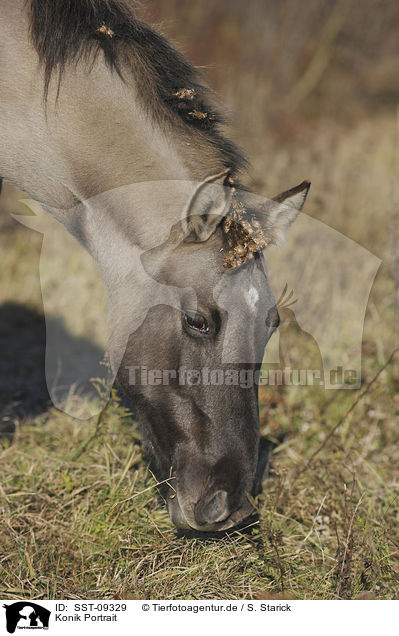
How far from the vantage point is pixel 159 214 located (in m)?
2.53

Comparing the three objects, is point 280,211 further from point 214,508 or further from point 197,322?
point 214,508

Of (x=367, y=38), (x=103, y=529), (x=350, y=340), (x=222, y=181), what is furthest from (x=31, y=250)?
(x=367, y=38)

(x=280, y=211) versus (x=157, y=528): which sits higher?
(x=280, y=211)

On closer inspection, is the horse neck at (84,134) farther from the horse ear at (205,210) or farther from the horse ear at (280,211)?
the horse ear at (280,211)

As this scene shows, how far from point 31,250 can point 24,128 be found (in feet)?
12.4

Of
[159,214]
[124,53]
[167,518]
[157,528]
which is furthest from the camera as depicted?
[167,518]

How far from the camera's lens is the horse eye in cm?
240

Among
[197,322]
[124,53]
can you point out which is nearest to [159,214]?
[197,322]

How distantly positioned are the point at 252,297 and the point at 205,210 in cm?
42

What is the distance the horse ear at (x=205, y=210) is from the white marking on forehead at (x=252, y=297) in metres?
0.29

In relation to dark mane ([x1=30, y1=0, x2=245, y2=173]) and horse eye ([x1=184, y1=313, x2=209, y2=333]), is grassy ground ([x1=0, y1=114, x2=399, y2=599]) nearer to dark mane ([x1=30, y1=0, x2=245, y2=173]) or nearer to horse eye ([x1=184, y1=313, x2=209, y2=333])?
horse eye ([x1=184, y1=313, x2=209, y2=333])

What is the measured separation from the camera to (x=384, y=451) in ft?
12.7
